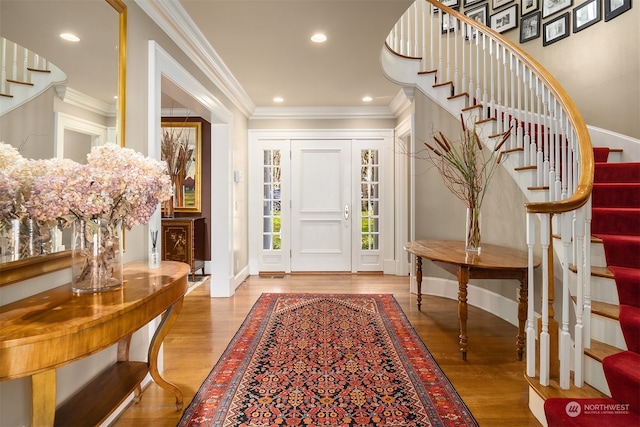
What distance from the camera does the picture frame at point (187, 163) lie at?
17.4 feet

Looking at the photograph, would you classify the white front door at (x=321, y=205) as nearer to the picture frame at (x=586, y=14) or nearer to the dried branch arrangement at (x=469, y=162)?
the dried branch arrangement at (x=469, y=162)

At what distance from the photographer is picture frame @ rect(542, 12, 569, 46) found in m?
3.77

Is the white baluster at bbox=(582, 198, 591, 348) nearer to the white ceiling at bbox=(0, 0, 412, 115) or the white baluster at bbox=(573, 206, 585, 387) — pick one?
the white baluster at bbox=(573, 206, 585, 387)

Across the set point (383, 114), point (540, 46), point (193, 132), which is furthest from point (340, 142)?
point (540, 46)

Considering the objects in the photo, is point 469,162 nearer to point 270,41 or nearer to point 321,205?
point 270,41

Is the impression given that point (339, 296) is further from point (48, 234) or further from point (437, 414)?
point (48, 234)

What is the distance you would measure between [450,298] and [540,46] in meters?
3.18

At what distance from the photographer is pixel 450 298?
4000 mm

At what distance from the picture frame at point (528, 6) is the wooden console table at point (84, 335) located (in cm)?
487

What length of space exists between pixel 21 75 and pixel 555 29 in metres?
4.86

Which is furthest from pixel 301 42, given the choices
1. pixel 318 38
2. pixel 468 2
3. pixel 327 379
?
pixel 468 2

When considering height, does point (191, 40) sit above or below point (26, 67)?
above

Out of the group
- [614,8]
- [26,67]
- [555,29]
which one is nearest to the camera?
[26,67]

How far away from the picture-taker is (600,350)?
1.73 meters
